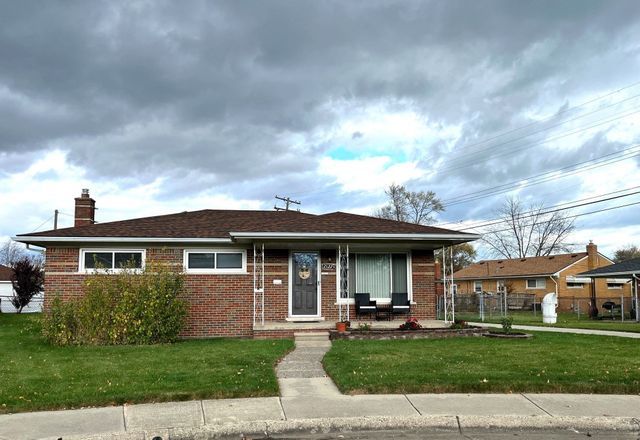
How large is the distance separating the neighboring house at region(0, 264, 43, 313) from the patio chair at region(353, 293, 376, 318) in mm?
24354

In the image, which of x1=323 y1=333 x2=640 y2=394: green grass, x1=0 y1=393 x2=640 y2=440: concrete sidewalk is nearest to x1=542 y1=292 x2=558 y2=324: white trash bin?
x1=323 y1=333 x2=640 y2=394: green grass

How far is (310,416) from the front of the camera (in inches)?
260

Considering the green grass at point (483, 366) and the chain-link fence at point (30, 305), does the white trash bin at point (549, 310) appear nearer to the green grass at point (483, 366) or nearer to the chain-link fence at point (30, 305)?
the green grass at point (483, 366)

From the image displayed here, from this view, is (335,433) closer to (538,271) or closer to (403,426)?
(403,426)

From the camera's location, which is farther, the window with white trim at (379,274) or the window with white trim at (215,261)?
the window with white trim at (379,274)

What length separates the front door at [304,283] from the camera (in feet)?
52.5

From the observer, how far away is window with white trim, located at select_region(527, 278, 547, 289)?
41.2m

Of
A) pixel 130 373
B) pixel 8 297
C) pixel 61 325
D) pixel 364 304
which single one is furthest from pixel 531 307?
pixel 8 297

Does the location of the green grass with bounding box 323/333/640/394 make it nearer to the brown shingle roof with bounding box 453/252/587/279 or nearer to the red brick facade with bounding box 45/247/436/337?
the red brick facade with bounding box 45/247/436/337

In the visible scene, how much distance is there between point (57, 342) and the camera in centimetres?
1278

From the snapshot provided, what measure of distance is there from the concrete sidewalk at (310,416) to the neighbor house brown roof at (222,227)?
26.3ft

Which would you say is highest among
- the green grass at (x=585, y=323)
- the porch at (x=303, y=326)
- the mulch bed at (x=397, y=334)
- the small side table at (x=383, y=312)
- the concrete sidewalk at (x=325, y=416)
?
the small side table at (x=383, y=312)

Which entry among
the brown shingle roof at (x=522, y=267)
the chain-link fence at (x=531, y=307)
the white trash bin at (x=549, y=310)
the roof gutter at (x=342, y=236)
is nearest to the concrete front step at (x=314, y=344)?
the roof gutter at (x=342, y=236)

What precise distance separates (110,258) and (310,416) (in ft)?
34.9
